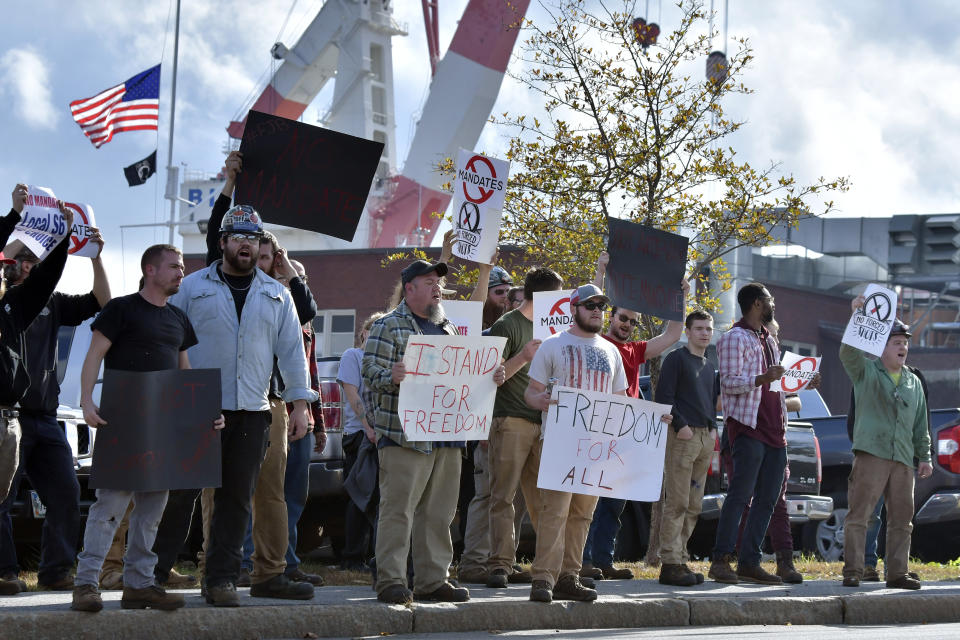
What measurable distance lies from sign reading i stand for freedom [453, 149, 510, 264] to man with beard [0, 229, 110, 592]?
2935 millimetres

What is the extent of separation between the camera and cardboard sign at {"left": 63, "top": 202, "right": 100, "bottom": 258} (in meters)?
7.59

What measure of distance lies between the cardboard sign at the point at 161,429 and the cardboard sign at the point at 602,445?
204 centimetres

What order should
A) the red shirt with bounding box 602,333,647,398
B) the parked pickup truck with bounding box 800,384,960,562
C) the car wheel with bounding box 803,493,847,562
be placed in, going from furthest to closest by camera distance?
the car wheel with bounding box 803,493,847,562, the parked pickup truck with bounding box 800,384,960,562, the red shirt with bounding box 602,333,647,398

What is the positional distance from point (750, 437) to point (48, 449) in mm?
4712

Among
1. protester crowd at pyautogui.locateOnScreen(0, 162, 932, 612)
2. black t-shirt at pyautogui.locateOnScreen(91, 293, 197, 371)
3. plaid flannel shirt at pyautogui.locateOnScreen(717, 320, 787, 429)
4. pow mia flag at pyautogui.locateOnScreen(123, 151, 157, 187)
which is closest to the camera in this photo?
black t-shirt at pyautogui.locateOnScreen(91, 293, 197, 371)

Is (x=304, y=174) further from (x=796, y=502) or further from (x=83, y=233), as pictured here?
(x=796, y=502)

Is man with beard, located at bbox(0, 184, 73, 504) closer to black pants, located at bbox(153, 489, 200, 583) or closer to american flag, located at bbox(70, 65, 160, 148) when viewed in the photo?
black pants, located at bbox(153, 489, 200, 583)

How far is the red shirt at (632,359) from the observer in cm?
908

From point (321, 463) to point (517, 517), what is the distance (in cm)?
157

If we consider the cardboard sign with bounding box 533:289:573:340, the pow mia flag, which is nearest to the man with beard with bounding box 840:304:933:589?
the cardboard sign with bounding box 533:289:573:340

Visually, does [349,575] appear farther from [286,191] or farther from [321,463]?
[286,191]

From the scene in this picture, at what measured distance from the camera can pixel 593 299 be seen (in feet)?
25.7

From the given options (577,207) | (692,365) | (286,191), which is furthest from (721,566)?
(577,207)

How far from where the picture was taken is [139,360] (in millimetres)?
6754
